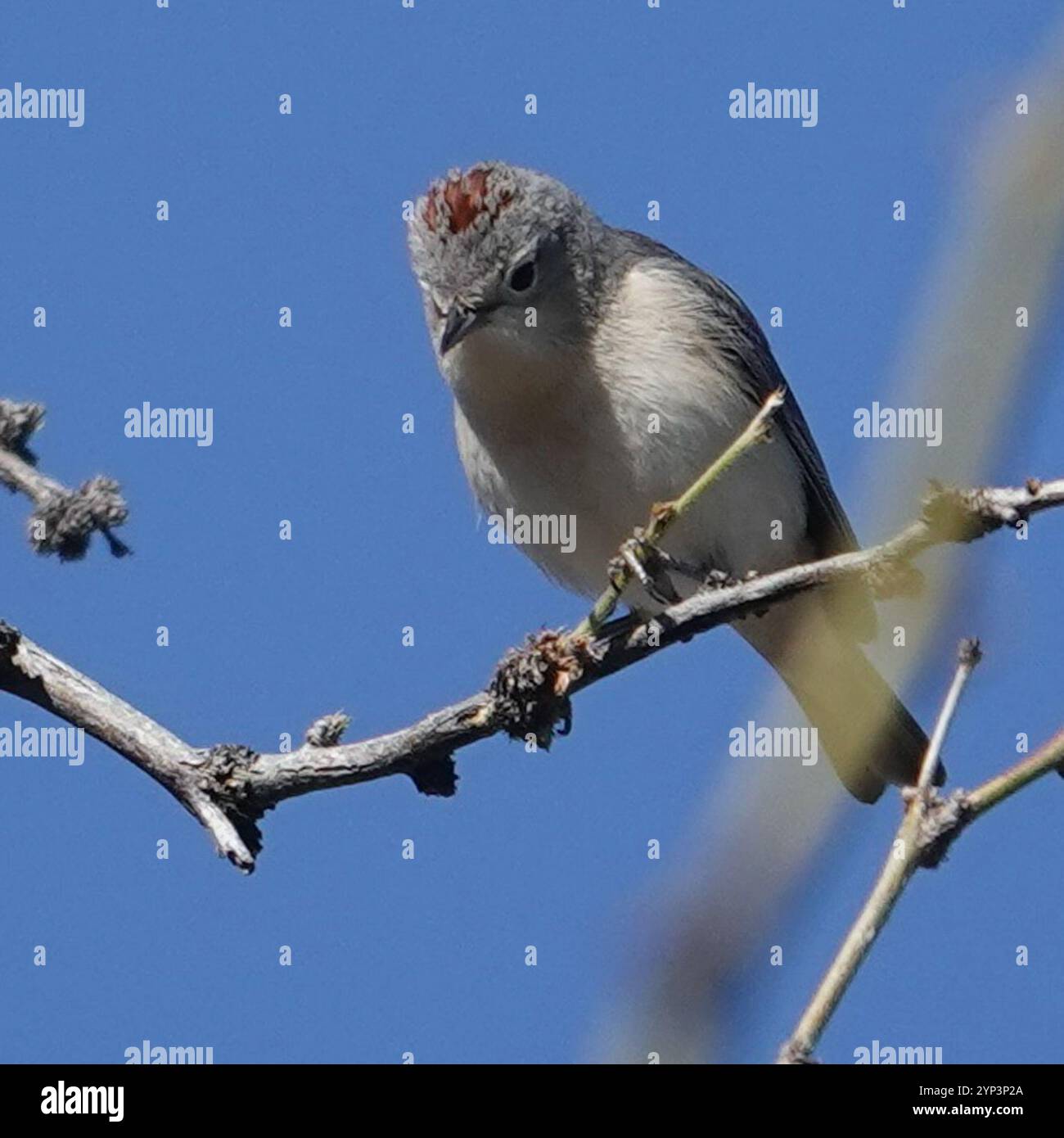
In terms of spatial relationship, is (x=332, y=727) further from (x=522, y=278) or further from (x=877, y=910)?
(x=522, y=278)

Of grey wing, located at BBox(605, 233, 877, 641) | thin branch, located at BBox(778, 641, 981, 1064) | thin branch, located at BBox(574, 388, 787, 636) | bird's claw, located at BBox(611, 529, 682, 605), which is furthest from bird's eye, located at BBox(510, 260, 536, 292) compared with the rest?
thin branch, located at BBox(778, 641, 981, 1064)

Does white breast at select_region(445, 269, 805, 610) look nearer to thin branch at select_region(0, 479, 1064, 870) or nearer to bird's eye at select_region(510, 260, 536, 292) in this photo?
bird's eye at select_region(510, 260, 536, 292)

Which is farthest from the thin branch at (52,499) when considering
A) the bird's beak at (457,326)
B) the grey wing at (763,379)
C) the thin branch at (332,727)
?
the grey wing at (763,379)

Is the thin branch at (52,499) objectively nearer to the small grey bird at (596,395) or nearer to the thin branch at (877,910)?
the thin branch at (877,910)

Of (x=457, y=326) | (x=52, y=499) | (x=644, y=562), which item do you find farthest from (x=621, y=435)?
(x=52, y=499)

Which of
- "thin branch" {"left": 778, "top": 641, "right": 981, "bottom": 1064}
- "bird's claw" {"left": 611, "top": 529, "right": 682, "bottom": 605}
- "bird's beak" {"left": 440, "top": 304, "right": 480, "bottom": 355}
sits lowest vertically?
"thin branch" {"left": 778, "top": 641, "right": 981, "bottom": 1064}
